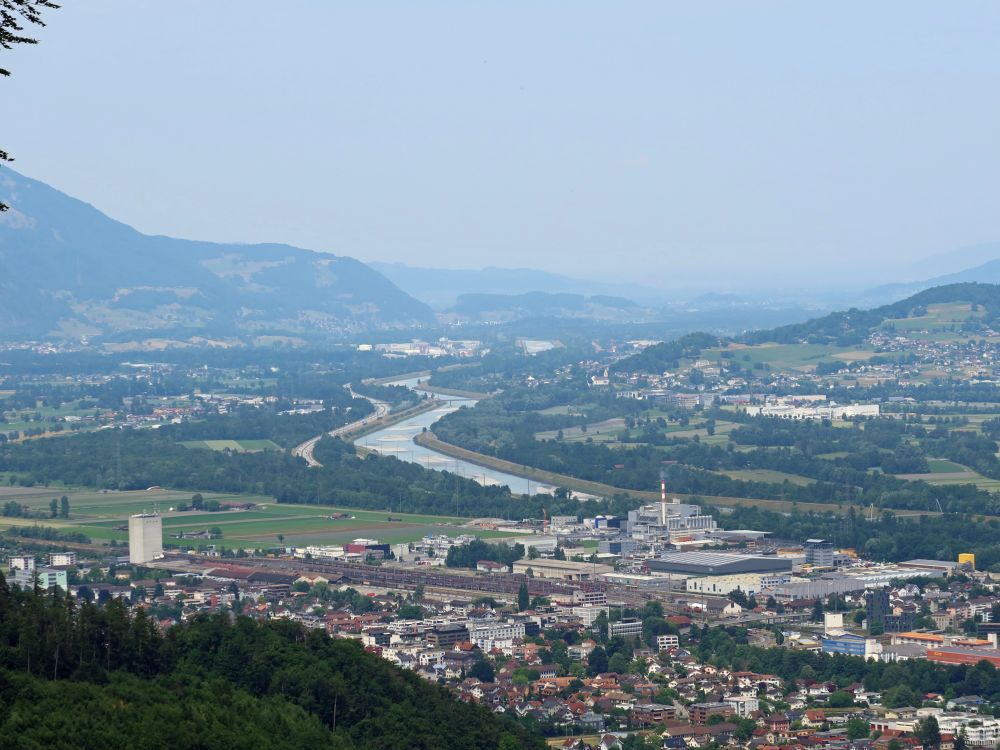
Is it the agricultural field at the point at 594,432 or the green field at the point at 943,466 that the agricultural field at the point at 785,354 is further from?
the green field at the point at 943,466

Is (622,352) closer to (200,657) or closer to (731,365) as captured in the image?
(731,365)

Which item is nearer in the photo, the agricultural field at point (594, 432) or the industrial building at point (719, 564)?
the industrial building at point (719, 564)

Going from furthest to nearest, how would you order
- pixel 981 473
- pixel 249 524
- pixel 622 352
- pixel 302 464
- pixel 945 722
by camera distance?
pixel 622 352 < pixel 302 464 < pixel 981 473 < pixel 249 524 < pixel 945 722

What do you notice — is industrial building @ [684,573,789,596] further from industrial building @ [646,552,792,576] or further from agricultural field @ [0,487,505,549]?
agricultural field @ [0,487,505,549]

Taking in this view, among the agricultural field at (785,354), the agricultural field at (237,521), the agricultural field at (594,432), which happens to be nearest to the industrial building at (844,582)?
the agricultural field at (237,521)

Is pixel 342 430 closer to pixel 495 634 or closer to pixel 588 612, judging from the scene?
pixel 588 612

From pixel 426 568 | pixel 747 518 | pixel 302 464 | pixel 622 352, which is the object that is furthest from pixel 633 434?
pixel 622 352

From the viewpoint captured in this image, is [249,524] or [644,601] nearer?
[644,601]
